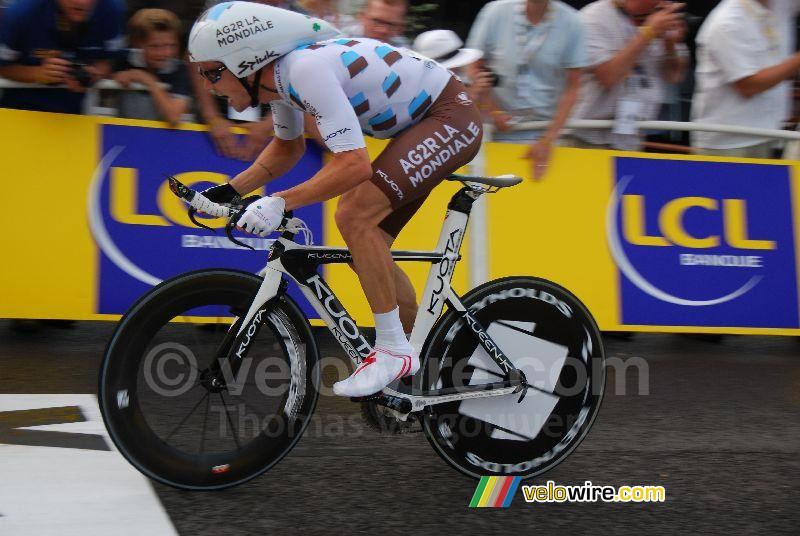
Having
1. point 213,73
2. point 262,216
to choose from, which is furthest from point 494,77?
point 262,216

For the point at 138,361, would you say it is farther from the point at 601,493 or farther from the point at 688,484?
the point at 688,484

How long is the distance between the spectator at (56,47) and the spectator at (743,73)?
3.94m

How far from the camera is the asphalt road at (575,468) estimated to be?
407 cm

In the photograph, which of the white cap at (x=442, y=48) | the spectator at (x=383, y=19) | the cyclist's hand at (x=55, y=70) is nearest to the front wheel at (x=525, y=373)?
the white cap at (x=442, y=48)

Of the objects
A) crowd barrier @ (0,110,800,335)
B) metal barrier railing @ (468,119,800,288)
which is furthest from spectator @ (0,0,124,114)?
metal barrier railing @ (468,119,800,288)

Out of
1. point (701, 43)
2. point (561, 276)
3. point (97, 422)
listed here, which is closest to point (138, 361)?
point (97, 422)

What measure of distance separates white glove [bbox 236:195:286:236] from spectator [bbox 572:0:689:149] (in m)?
4.06

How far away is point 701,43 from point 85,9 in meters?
4.13

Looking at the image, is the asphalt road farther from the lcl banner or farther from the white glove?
the white glove

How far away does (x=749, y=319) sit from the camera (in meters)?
7.55

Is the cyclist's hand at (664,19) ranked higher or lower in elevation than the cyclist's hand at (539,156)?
higher

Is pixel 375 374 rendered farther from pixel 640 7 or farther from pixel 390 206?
pixel 640 7

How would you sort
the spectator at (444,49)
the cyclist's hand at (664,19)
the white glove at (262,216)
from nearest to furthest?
the white glove at (262,216) → the spectator at (444,49) → the cyclist's hand at (664,19)

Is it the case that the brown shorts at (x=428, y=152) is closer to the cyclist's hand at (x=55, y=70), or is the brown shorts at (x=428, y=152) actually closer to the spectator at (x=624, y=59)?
the cyclist's hand at (x=55, y=70)
